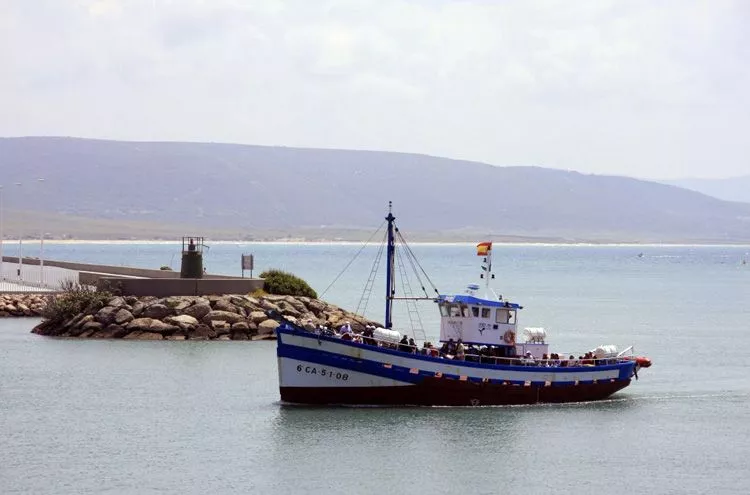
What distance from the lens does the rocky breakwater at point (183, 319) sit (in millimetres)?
62844

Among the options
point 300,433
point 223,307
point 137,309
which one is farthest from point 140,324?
point 300,433

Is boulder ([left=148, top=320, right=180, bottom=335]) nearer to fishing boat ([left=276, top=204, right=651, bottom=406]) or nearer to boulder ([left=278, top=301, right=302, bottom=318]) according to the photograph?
boulder ([left=278, top=301, right=302, bottom=318])

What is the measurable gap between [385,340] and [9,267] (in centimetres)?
4983

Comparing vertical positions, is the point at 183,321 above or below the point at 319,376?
above

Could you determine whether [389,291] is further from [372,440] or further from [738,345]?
[738,345]

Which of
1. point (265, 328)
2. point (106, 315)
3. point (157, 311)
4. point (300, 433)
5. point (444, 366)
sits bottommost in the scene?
point (300, 433)

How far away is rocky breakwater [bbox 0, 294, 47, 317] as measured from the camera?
75000mm

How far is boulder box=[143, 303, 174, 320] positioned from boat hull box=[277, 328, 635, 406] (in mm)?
19055

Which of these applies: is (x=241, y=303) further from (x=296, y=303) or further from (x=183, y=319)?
(x=183, y=319)

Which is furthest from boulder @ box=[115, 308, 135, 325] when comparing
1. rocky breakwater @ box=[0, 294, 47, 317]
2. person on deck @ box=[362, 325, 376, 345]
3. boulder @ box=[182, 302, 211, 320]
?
person on deck @ box=[362, 325, 376, 345]

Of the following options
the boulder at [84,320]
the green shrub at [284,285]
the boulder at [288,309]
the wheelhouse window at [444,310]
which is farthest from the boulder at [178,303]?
the wheelhouse window at [444,310]

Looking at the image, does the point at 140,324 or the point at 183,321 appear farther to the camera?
the point at 140,324

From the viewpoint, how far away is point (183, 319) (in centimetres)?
6284

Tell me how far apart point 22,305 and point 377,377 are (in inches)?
1401
